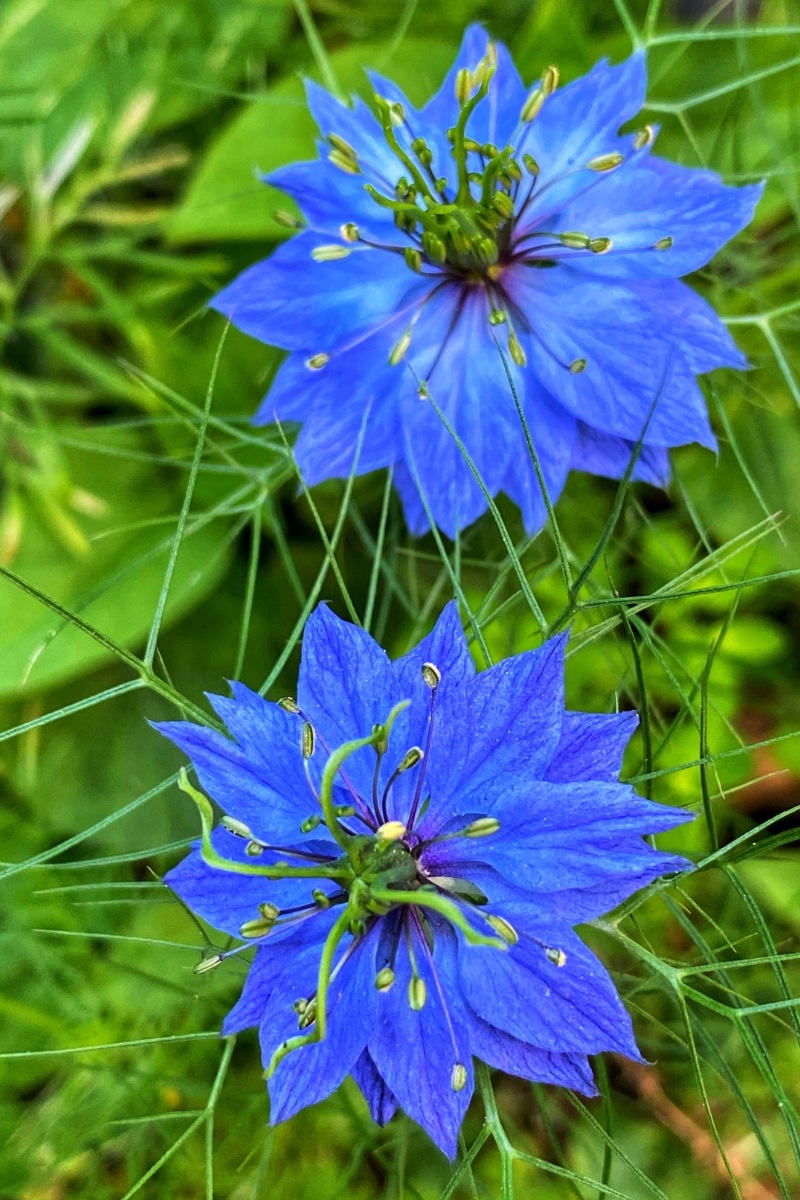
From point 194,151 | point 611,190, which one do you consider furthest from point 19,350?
point 611,190

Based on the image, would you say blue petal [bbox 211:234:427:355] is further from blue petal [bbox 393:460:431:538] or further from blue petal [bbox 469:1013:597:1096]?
blue petal [bbox 469:1013:597:1096]

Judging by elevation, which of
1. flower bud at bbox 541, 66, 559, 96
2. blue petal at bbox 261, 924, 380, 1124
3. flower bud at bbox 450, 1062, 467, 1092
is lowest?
flower bud at bbox 450, 1062, 467, 1092

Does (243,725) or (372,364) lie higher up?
(372,364)

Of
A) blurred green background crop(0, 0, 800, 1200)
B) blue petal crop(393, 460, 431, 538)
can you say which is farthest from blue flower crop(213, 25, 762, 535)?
blurred green background crop(0, 0, 800, 1200)

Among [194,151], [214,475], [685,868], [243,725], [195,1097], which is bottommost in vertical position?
[195,1097]

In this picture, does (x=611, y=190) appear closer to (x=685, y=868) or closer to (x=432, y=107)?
(x=432, y=107)

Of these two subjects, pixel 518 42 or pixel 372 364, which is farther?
pixel 518 42
